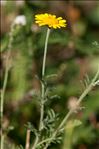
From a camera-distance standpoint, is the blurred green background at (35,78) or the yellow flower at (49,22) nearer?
the yellow flower at (49,22)

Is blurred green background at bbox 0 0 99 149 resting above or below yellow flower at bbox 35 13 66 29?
below

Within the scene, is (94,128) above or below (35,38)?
below

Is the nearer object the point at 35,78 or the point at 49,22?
the point at 49,22

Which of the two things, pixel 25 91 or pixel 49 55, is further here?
pixel 49 55

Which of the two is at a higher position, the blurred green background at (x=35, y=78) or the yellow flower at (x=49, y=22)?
the yellow flower at (x=49, y=22)

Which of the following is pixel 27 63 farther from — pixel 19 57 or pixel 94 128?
pixel 94 128

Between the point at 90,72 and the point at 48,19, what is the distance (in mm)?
2054

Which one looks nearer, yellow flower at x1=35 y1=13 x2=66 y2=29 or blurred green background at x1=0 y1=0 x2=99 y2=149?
yellow flower at x1=35 y1=13 x2=66 y2=29

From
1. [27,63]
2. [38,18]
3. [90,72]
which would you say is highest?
[38,18]

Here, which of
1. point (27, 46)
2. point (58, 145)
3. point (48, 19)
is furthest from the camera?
point (27, 46)

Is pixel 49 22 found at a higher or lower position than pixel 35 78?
higher

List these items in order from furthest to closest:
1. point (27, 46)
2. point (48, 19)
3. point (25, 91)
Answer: point (25, 91) → point (27, 46) → point (48, 19)

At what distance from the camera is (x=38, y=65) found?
3369 millimetres

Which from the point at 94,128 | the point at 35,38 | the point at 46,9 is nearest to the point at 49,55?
the point at 46,9
